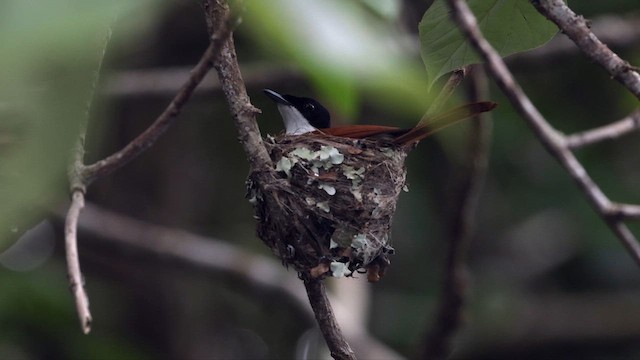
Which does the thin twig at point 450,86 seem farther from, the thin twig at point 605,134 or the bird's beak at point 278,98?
the bird's beak at point 278,98

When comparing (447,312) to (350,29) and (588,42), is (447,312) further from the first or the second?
(350,29)

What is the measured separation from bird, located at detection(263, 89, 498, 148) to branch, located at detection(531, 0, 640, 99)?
0.59 metres

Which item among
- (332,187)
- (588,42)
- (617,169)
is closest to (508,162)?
(617,169)

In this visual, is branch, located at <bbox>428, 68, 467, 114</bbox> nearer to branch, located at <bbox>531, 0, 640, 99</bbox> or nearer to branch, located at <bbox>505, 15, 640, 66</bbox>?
branch, located at <bbox>531, 0, 640, 99</bbox>

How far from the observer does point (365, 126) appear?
3902 millimetres

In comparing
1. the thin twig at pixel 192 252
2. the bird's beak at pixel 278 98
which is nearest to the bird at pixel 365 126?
the bird's beak at pixel 278 98

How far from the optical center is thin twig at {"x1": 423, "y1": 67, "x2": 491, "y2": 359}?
12.7ft

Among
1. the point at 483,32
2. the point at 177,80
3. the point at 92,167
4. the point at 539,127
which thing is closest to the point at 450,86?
the point at 539,127

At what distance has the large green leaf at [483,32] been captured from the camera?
2.05 m

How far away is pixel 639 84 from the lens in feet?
6.84

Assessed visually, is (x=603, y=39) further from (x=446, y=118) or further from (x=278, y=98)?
(x=446, y=118)

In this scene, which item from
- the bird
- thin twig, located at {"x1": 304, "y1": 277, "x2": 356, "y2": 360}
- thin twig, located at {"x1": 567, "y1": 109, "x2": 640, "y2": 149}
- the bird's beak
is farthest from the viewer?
the bird's beak

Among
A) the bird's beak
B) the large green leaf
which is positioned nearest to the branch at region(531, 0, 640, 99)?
the large green leaf

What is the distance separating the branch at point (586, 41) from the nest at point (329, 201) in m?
1.00
